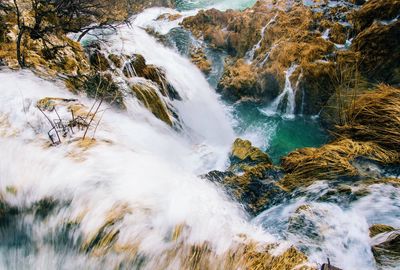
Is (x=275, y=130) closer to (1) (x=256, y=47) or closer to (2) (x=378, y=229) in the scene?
(1) (x=256, y=47)

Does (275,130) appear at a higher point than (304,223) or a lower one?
lower

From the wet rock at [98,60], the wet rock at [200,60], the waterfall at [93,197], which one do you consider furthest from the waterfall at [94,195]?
the wet rock at [200,60]

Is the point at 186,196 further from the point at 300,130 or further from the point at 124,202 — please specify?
the point at 300,130

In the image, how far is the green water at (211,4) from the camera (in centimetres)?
1714

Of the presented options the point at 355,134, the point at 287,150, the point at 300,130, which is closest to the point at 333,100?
the point at 300,130

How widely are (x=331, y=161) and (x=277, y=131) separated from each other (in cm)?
374

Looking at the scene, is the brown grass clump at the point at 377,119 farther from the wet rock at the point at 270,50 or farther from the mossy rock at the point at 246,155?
the wet rock at the point at 270,50

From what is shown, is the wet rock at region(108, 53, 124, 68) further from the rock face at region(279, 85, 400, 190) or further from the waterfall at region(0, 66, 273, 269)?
the rock face at region(279, 85, 400, 190)

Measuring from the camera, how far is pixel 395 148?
4.11 m

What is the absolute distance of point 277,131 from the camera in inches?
303

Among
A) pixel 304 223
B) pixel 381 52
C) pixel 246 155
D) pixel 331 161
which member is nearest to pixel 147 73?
pixel 246 155

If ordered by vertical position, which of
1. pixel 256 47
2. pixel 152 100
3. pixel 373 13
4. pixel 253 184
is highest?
pixel 373 13

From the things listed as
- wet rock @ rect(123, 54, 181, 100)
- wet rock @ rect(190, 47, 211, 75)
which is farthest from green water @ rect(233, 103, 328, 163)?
wet rock @ rect(190, 47, 211, 75)

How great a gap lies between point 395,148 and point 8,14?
266 inches
